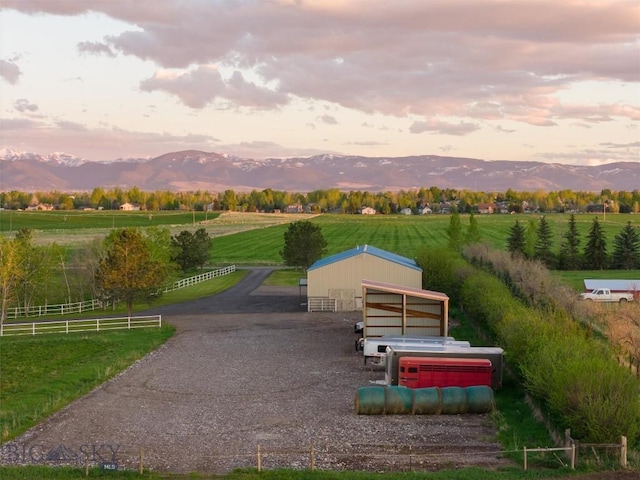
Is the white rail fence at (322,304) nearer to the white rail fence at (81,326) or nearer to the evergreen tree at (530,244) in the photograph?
the white rail fence at (81,326)

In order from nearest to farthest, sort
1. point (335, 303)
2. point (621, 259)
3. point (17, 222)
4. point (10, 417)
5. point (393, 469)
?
point (393, 469), point (10, 417), point (335, 303), point (621, 259), point (17, 222)

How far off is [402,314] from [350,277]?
13448 mm

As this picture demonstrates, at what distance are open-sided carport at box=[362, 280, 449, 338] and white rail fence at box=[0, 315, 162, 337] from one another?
528 inches

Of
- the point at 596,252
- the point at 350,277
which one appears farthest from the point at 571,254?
the point at 350,277

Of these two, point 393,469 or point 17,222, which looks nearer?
point 393,469

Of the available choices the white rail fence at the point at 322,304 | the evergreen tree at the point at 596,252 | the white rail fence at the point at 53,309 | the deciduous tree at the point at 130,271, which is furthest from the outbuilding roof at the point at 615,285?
the white rail fence at the point at 53,309

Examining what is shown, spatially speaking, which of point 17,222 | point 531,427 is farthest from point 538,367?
point 17,222

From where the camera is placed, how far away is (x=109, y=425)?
76.8 ft

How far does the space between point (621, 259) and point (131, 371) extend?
67616mm

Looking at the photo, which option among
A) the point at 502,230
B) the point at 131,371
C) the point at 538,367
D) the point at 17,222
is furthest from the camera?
the point at 17,222

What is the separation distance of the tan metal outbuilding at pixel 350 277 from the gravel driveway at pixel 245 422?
1262 cm

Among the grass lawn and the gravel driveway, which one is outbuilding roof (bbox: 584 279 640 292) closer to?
the gravel driveway

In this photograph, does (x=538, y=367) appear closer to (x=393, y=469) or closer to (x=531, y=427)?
(x=531, y=427)

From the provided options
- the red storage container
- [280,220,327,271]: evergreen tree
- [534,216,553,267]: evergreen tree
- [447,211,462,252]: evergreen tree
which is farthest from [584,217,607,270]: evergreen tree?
the red storage container
